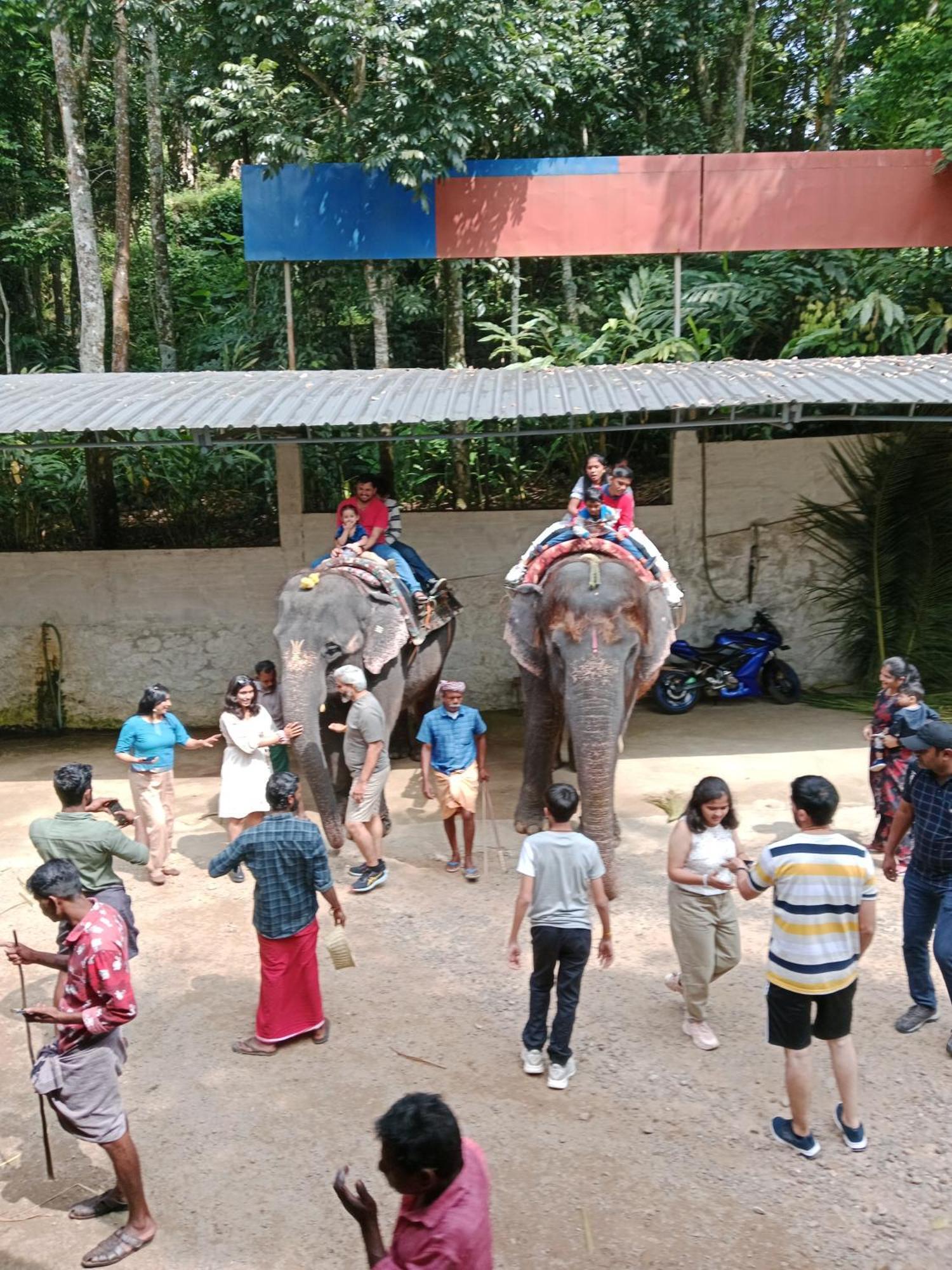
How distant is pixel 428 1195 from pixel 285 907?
2.39 m

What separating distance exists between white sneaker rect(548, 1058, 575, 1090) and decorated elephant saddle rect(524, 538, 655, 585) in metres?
3.33

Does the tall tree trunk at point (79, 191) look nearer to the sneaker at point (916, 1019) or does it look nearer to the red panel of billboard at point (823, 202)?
the red panel of billboard at point (823, 202)

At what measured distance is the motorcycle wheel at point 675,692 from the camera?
10.1 m

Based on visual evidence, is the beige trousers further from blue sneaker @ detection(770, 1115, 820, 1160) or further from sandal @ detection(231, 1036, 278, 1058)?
blue sneaker @ detection(770, 1115, 820, 1160)

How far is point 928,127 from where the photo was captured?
11.8 m

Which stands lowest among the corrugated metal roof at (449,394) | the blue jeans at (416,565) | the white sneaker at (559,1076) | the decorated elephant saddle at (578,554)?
the white sneaker at (559,1076)

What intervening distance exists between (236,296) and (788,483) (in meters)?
11.1

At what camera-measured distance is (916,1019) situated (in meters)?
4.77

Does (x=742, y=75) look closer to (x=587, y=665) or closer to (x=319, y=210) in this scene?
(x=319, y=210)

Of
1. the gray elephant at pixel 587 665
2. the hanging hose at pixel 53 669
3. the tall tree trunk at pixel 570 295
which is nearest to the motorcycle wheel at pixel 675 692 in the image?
the gray elephant at pixel 587 665

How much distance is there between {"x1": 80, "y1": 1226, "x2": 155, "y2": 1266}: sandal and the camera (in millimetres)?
3559

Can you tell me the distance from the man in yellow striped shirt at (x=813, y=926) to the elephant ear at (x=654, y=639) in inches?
114

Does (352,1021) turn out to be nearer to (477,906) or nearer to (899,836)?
(477,906)

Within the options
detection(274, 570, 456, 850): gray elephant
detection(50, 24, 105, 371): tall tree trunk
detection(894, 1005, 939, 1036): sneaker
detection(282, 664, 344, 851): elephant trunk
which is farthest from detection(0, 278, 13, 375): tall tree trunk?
detection(894, 1005, 939, 1036): sneaker
